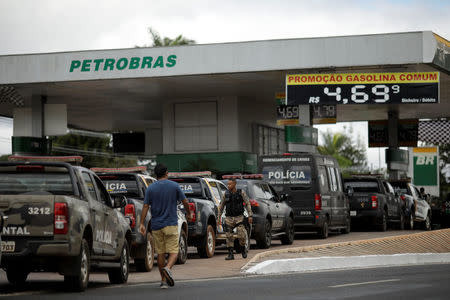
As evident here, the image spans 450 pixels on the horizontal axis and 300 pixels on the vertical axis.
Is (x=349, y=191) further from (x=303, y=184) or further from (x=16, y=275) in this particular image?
(x=16, y=275)

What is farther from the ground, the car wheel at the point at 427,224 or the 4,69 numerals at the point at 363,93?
the 4,69 numerals at the point at 363,93

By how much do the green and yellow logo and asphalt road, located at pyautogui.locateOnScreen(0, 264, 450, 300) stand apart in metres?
24.4

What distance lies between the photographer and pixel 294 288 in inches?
522

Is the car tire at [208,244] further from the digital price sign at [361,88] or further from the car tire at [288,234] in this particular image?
the digital price sign at [361,88]

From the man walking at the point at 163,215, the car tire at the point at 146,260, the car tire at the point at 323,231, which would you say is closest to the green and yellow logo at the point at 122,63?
the car tire at the point at 323,231

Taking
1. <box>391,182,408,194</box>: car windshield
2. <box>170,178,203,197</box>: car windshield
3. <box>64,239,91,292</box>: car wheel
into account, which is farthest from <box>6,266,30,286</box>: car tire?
<box>391,182,408,194</box>: car windshield

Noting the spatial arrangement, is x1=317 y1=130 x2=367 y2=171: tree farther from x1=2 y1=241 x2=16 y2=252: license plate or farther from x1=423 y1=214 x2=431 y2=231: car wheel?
x1=2 y1=241 x2=16 y2=252: license plate

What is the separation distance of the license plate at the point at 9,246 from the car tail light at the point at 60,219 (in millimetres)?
549

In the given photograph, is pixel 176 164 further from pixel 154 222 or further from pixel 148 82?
pixel 154 222

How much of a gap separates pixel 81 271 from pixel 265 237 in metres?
11.7

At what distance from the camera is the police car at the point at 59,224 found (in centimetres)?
1221

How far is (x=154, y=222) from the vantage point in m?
13.9

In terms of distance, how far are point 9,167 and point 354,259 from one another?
28.5ft

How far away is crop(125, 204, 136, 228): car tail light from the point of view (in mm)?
16656
